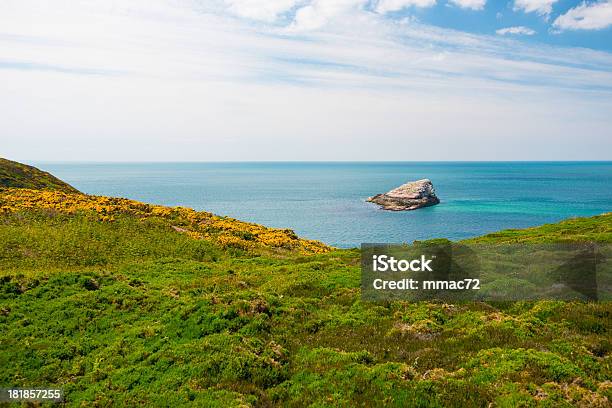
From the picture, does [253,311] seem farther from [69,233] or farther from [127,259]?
[69,233]

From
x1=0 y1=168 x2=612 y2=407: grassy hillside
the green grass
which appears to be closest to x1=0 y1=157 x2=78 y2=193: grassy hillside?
x1=0 y1=168 x2=612 y2=407: grassy hillside

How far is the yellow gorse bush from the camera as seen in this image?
4928cm

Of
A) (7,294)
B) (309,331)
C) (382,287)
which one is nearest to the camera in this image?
(309,331)

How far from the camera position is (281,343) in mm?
18750

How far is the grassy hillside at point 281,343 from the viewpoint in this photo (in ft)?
45.9

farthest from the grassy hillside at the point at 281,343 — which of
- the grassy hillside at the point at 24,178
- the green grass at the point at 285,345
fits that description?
the grassy hillside at the point at 24,178

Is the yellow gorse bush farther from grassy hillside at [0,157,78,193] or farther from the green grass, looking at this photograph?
the green grass

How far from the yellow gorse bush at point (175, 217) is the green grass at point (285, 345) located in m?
19.9

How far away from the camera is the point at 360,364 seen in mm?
15750

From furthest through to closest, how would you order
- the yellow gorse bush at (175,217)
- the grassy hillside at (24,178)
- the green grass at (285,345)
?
the grassy hillside at (24,178) < the yellow gorse bush at (175,217) < the green grass at (285,345)

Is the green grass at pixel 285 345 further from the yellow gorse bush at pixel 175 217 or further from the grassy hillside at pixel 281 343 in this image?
the yellow gorse bush at pixel 175 217

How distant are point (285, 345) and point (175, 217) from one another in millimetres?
42381

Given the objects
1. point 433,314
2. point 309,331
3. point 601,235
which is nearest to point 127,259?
point 309,331

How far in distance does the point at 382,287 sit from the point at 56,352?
18.6 meters
